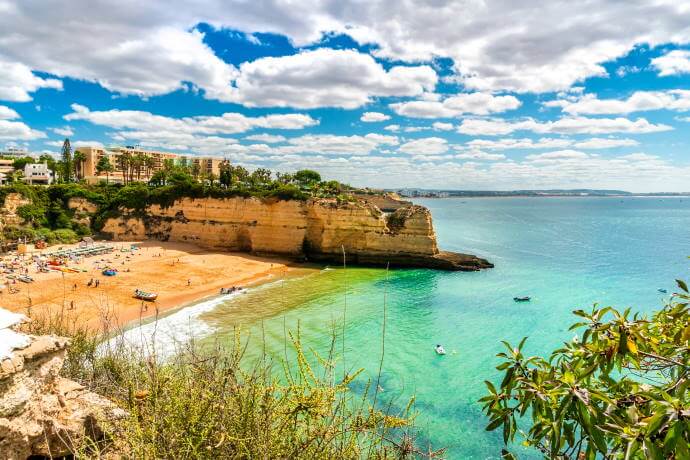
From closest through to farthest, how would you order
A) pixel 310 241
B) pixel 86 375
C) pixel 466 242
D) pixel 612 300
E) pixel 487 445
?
1. pixel 86 375
2. pixel 487 445
3. pixel 612 300
4. pixel 310 241
5. pixel 466 242

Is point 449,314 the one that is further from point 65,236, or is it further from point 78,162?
point 78,162

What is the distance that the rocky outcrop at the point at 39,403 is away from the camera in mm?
5406

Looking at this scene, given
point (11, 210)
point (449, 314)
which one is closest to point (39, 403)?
point (449, 314)

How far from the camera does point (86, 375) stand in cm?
934

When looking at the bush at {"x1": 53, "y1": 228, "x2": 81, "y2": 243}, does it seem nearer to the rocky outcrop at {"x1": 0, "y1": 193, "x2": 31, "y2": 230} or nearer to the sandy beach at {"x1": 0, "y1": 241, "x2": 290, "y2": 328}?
the sandy beach at {"x1": 0, "y1": 241, "x2": 290, "y2": 328}

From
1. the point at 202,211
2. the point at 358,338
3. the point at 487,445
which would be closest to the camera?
the point at 487,445

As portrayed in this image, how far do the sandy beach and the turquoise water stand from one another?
485cm

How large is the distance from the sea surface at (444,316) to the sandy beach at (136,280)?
4.25 meters

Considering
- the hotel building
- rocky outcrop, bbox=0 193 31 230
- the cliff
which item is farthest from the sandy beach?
the hotel building

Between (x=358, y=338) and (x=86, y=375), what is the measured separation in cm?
1528

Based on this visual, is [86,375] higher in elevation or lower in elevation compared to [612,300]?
higher

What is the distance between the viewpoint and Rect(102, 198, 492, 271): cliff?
4319cm

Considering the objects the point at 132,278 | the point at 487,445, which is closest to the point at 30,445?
the point at 487,445

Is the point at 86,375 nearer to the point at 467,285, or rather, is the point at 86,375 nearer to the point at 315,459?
the point at 315,459
